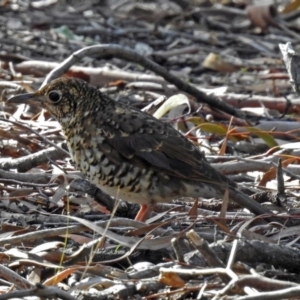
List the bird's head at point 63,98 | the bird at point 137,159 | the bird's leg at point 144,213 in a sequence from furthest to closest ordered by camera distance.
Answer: the bird's head at point 63,98 → the bird's leg at point 144,213 → the bird at point 137,159

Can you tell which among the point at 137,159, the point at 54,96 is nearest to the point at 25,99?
the point at 54,96

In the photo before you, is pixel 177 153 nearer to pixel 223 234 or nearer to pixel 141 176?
pixel 141 176

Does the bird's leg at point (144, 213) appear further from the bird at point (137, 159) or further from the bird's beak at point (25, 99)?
the bird's beak at point (25, 99)

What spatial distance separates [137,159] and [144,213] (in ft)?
1.07

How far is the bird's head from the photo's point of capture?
6077mm

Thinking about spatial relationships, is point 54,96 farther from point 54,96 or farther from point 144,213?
point 144,213

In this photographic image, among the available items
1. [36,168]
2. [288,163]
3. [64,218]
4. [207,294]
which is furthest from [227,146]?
[207,294]

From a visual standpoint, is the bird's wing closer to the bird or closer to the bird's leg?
the bird

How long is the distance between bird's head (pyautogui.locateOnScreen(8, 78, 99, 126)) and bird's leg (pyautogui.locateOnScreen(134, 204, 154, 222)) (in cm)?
70

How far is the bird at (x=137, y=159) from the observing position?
5750 mm

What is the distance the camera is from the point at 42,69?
30.2ft

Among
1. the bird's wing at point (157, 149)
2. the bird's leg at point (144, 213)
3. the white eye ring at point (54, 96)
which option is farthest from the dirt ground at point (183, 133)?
the white eye ring at point (54, 96)

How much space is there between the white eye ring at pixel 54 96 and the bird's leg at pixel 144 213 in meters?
0.85

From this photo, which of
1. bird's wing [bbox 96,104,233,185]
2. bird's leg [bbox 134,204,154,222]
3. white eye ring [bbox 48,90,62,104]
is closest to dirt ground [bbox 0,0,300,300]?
bird's leg [bbox 134,204,154,222]
